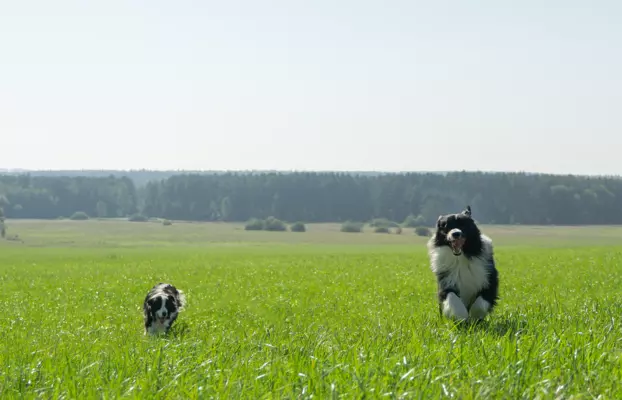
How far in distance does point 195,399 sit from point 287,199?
523 feet

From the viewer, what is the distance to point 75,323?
16.2 metres

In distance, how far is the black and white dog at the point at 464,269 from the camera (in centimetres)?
1233

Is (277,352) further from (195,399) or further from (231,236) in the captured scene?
(231,236)

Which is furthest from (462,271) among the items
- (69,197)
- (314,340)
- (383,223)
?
(69,197)

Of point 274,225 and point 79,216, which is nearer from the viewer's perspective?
point 274,225

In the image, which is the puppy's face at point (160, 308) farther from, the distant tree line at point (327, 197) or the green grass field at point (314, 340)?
the distant tree line at point (327, 197)

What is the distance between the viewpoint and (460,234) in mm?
12016

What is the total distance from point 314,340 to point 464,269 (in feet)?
13.0

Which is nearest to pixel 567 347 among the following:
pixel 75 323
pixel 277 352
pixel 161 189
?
pixel 277 352

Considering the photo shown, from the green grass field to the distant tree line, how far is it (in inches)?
4913

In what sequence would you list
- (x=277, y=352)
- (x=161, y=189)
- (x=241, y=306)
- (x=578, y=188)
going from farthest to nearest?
(x=161, y=189) < (x=578, y=188) < (x=241, y=306) < (x=277, y=352)

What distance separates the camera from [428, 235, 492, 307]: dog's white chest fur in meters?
12.5

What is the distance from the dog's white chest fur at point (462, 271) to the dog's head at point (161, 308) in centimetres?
492

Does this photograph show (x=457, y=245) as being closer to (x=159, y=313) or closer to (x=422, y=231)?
(x=159, y=313)
